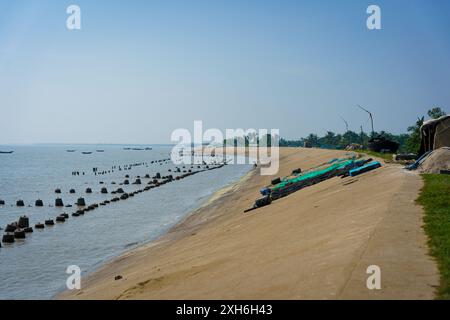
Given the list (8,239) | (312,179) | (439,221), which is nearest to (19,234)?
(8,239)

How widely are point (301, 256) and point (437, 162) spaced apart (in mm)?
17030

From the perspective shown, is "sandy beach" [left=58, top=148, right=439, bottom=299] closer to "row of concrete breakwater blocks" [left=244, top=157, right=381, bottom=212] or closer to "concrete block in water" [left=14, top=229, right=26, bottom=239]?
"row of concrete breakwater blocks" [left=244, top=157, right=381, bottom=212]

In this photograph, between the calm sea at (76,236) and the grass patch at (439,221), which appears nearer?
the grass patch at (439,221)

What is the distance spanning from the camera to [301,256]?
38.3 ft

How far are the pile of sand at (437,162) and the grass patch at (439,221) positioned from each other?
10.6 feet

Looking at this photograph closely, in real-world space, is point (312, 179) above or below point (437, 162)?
below

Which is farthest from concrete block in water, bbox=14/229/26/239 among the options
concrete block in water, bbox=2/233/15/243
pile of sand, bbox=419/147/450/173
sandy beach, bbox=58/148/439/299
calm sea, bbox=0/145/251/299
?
pile of sand, bbox=419/147/450/173

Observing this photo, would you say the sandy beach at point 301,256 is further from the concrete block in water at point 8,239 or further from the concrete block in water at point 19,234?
the concrete block in water at point 19,234

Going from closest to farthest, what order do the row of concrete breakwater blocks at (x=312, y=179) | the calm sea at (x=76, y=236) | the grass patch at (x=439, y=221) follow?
the grass patch at (x=439, y=221), the calm sea at (x=76, y=236), the row of concrete breakwater blocks at (x=312, y=179)

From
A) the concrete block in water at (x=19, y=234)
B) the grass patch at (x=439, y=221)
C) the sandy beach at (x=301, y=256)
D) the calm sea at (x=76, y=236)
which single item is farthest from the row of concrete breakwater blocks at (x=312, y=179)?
the concrete block in water at (x=19, y=234)

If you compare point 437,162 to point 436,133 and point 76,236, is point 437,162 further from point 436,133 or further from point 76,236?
point 76,236

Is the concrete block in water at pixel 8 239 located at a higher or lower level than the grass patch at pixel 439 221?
lower

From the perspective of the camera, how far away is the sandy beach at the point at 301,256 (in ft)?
29.4
